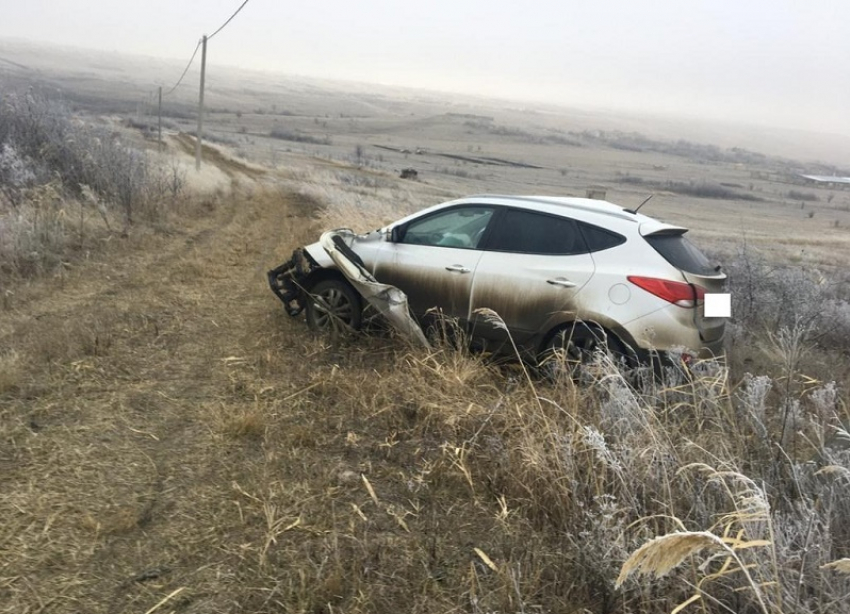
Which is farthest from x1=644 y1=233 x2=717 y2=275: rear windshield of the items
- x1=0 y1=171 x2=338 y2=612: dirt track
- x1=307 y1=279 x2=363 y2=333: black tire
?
x1=0 y1=171 x2=338 y2=612: dirt track

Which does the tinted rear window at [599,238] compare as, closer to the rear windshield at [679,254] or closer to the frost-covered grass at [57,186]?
the rear windshield at [679,254]

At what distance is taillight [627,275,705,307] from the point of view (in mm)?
4949

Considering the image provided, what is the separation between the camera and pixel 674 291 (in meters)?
4.95

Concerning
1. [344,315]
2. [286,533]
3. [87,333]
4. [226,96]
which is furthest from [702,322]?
[226,96]

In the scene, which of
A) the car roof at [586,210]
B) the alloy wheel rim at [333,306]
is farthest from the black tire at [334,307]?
the car roof at [586,210]

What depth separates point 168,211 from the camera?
1312cm

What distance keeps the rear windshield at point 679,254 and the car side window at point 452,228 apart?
1.51 m

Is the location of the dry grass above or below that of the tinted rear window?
below

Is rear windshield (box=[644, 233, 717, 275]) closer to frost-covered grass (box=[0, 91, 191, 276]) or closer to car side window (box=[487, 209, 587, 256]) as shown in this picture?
car side window (box=[487, 209, 587, 256])

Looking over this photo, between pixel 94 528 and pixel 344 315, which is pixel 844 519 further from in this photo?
pixel 344 315

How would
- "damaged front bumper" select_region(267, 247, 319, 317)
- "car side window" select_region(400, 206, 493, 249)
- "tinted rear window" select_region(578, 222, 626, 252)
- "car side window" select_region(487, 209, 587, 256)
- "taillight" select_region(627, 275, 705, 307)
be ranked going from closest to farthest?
1. "taillight" select_region(627, 275, 705, 307)
2. "tinted rear window" select_region(578, 222, 626, 252)
3. "car side window" select_region(487, 209, 587, 256)
4. "car side window" select_region(400, 206, 493, 249)
5. "damaged front bumper" select_region(267, 247, 319, 317)

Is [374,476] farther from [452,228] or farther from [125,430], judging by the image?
[452,228]

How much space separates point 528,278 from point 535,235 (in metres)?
0.43

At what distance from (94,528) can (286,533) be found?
0.90 metres
